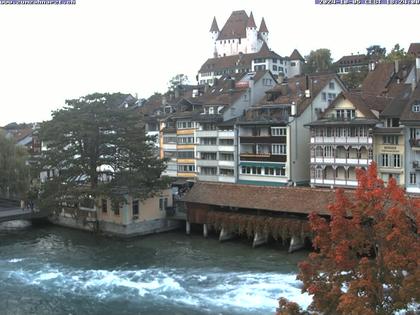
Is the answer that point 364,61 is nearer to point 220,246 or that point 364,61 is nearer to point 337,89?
point 337,89

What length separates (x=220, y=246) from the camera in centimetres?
4547

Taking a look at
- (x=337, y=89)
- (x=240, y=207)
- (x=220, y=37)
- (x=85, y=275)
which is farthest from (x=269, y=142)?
(x=220, y=37)

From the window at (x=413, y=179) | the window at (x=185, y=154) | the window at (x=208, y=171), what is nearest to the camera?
the window at (x=413, y=179)

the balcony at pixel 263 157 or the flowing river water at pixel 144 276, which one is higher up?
the balcony at pixel 263 157

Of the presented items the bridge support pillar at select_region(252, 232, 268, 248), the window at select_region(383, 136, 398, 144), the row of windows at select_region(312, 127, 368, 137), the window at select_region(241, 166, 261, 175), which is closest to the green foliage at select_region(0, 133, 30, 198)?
the window at select_region(241, 166, 261, 175)

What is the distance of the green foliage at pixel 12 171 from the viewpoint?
63469 millimetres

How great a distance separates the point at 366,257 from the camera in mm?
17344

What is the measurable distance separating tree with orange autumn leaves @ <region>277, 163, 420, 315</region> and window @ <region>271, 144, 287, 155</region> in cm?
4291

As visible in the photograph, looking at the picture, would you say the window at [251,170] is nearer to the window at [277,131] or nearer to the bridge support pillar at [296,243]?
the window at [277,131]

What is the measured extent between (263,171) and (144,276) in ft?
96.2

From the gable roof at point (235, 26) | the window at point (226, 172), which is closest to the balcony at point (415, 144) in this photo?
the window at point (226, 172)

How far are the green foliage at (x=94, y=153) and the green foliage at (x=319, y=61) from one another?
72.7 m

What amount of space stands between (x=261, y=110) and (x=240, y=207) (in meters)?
20.7

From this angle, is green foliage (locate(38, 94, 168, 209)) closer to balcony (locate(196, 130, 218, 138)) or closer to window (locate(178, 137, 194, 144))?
balcony (locate(196, 130, 218, 138))
